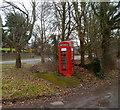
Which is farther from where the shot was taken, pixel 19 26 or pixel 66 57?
pixel 19 26

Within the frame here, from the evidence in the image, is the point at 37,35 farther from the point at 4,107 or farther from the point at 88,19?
the point at 4,107

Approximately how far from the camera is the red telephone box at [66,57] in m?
9.48

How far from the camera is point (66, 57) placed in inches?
376

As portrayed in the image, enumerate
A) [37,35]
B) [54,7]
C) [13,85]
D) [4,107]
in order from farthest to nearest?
→ 1. [37,35]
2. [54,7]
3. [13,85]
4. [4,107]

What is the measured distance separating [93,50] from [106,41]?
1.76m

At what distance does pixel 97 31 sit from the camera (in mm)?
11812

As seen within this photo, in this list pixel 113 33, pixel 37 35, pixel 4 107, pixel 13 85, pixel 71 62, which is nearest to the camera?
pixel 4 107

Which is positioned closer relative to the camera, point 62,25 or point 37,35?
point 62,25

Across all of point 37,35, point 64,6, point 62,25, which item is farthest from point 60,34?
point 37,35

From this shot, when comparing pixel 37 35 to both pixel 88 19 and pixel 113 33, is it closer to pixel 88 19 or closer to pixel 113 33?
pixel 88 19

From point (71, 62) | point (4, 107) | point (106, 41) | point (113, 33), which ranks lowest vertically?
point (4, 107)

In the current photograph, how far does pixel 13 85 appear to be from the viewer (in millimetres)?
6918

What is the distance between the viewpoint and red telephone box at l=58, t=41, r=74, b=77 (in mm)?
9484

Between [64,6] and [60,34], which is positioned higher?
[64,6]
